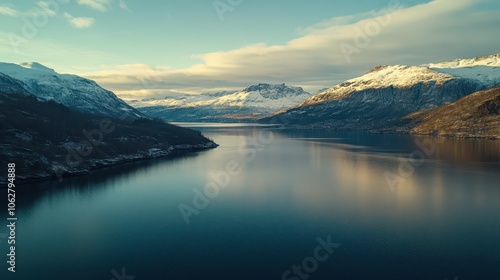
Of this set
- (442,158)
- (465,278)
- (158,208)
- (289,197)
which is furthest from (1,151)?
(442,158)

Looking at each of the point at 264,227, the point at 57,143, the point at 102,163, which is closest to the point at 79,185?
the point at 102,163

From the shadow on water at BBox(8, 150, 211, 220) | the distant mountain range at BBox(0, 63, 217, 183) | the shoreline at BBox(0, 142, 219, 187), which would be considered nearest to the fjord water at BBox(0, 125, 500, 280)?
the shadow on water at BBox(8, 150, 211, 220)

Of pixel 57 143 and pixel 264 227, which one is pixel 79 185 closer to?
pixel 57 143

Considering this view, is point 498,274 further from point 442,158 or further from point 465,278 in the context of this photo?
point 442,158

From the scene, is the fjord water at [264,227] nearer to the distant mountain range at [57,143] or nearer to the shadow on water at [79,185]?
the shadow on water at [79,185]

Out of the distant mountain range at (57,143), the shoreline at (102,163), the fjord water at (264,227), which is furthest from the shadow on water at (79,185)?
the distant mountain range at (57,143)

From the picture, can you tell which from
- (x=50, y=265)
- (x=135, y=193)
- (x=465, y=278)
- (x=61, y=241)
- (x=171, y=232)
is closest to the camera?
(x=465, y=278)

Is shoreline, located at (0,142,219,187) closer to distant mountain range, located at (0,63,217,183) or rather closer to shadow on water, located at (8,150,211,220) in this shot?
distant mountain range, located at (0,63,217,183)

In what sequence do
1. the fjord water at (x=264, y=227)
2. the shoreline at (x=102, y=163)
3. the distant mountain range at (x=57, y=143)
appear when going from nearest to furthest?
the fjord water at (x=264, y=227)
the shoreline at (x=102, y=163)
the distant mountain range at (x=57, y=143)

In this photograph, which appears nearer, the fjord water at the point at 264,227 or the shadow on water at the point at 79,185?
the fjord water at the point at 264,227
